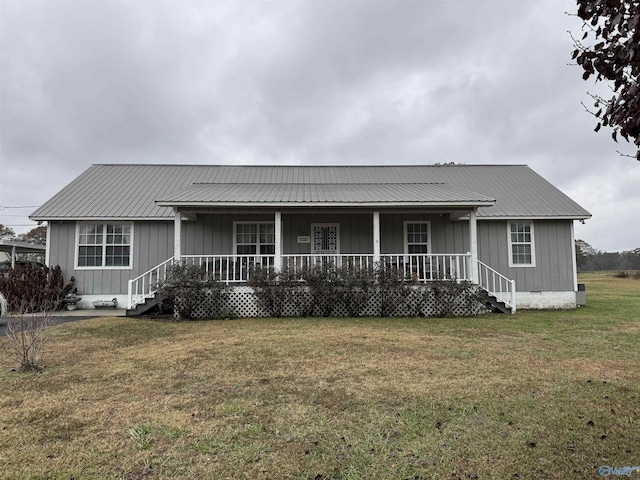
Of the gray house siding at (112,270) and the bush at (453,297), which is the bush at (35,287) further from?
the bush at (453,297)

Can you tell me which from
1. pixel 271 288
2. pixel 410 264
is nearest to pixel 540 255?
pixel 410 264

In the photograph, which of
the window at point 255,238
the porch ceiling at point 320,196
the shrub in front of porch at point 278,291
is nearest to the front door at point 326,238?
the porch ceiling at point 320,196

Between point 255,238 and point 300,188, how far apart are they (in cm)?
247

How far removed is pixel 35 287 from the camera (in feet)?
38.3

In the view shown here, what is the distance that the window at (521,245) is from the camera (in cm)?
1334

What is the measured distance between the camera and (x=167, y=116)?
20.9 meters

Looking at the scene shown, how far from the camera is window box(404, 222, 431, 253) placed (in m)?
13.6

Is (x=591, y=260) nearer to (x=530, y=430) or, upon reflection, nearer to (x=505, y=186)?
(x=505, y=186)

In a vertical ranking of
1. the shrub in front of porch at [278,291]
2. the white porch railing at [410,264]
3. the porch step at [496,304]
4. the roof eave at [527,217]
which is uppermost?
the roof eave at [527,217]

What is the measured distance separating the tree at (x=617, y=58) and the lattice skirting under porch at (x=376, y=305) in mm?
8951

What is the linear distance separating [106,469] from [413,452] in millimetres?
2390

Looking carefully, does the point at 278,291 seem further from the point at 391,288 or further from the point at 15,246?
the point at 15,246

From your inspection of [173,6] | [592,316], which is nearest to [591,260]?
[592,316]

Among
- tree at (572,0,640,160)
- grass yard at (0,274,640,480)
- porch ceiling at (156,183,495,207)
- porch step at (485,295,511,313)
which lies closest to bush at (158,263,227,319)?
porch ceiling at (156,183,495,207)
